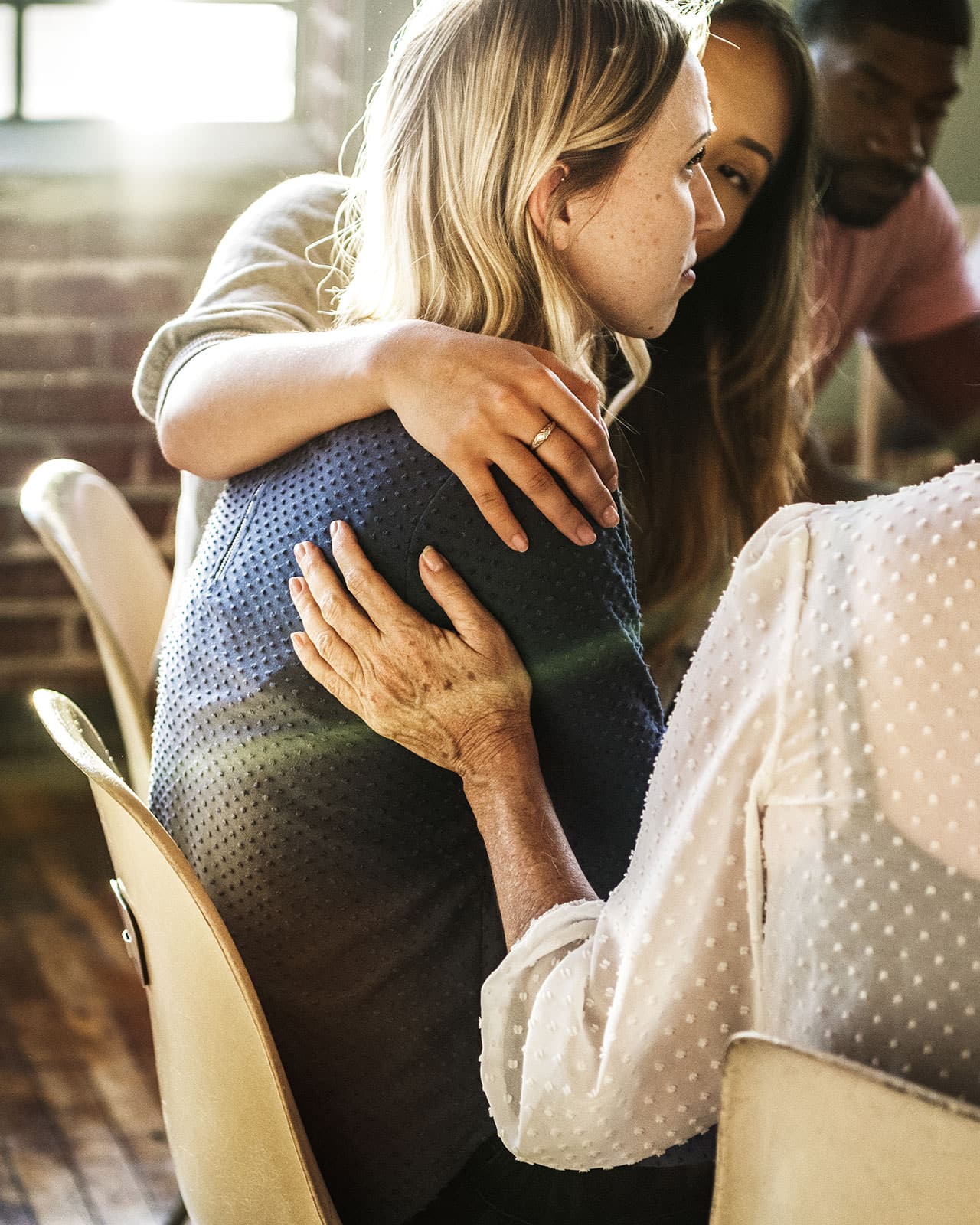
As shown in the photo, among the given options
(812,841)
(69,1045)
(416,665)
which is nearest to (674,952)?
(812,841)

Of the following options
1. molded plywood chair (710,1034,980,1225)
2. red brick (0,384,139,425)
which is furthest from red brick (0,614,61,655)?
molded plywood chair (710,1034,980,1225)

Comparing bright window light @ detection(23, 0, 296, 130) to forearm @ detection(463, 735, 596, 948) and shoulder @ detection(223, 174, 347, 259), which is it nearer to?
shoulder @ detection(223, 174, 347, 259)

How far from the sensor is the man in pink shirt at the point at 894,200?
1.60 metres

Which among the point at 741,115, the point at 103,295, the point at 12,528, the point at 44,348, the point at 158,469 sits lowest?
the point at 12,528

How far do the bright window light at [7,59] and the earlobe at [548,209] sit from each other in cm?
201

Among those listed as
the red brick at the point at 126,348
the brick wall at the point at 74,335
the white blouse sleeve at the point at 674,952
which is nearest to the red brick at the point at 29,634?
the brick wall at the point at 74,335

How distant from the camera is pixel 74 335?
96.2 inches

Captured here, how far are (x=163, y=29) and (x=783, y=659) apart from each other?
2.40m

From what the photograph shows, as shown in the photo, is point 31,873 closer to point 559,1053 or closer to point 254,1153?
point 254,1153

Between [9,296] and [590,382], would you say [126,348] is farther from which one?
[590,382]

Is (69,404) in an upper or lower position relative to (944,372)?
lower

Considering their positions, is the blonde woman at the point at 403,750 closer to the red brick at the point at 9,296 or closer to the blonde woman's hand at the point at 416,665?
the blonde woman's hand at the point at 416,665

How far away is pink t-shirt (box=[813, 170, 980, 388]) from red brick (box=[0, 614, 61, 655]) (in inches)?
60.4

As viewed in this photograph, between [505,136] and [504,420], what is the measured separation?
226 mm
